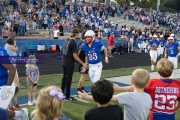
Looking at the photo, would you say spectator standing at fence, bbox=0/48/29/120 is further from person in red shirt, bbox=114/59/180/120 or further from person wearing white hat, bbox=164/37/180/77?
person wearing white hat, bbox=164/37/180/77

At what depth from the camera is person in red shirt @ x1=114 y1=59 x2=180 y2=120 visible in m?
4.44

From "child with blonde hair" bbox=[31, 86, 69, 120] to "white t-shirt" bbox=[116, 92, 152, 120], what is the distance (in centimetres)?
107

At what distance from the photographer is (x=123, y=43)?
83.6 ft

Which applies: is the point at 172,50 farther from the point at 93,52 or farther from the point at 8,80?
the point at 8,80

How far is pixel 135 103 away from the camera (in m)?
3.99

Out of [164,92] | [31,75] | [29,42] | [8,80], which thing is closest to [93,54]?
[31,75]

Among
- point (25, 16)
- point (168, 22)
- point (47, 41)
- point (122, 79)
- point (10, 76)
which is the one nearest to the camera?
point (10, 76)

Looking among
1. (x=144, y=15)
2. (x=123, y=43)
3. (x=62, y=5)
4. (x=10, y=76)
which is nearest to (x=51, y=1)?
(x=62, y=5)

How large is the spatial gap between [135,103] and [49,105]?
1321 mm

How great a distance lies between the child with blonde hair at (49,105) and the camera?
313cm

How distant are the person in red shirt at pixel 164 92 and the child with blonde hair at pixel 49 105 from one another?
1.48 m

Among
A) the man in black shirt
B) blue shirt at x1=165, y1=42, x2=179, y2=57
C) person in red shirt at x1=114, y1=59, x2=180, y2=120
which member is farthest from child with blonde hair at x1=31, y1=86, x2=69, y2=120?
blue shirt at x1=165, y1=42, x2=179, y2=57

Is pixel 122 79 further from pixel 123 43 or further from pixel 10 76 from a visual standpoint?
pixel 123 43

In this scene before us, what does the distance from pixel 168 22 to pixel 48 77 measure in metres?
32.1
